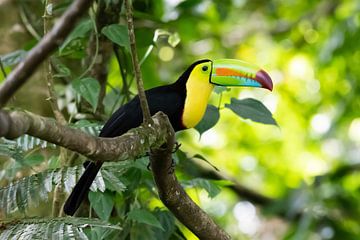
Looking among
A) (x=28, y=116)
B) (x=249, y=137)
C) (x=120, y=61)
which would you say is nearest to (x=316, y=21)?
(x=249, y=137)

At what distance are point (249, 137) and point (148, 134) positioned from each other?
487cm

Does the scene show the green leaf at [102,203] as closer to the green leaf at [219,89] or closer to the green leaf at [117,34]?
the green leaf at [117,34]

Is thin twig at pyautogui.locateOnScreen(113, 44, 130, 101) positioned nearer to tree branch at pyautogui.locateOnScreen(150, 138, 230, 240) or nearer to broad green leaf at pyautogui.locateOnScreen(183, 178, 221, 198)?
broad green leaf at pyautogui.locateOnScreen(183, 178, 221, 198)

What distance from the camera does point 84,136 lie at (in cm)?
168

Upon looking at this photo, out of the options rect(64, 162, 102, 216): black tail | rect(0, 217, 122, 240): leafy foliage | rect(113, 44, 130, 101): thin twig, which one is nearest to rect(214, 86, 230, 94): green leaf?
rect(113, 44, 130, 101): thin twig

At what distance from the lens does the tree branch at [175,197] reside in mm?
2254

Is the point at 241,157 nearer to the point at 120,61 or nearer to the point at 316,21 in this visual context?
the point at 316,21

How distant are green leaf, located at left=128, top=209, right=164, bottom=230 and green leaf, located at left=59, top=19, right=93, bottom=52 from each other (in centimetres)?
73

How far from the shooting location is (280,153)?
7035 mm

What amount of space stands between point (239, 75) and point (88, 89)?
0.58 m

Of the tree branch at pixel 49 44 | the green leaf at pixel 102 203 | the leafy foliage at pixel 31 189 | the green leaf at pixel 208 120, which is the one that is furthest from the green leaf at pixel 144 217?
the tree branch at pixel 49 44

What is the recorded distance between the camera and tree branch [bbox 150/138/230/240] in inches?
88.7

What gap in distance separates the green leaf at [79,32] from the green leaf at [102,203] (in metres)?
0.62

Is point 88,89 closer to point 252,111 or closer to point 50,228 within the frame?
point 252,111
